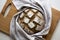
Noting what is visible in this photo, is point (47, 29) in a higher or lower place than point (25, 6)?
lower

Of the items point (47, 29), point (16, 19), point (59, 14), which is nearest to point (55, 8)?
point (59, 14)

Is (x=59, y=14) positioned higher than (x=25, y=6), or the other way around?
(x=25, y=6)

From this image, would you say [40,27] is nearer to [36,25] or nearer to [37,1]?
[36,25]

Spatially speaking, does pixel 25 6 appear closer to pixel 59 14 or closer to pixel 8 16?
pixel 8 16

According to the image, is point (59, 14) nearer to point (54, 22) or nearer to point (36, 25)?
point (54, 22)

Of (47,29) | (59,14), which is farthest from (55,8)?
(47,29)

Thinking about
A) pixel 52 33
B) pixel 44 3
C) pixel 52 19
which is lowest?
pixel 52 33
